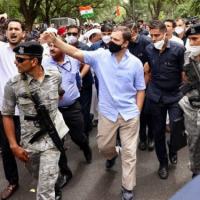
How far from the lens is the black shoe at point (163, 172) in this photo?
5.16 meters

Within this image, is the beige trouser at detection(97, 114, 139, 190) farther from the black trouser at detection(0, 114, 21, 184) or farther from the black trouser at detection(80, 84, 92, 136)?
the black trouser at detection(80, 84, 92, 136)

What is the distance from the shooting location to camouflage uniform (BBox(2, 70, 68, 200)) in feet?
12.2

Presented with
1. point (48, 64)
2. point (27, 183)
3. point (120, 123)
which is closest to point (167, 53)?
point (120, 123)

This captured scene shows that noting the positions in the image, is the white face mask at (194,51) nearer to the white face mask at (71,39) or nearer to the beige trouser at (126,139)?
the beige trouser at (126,139)

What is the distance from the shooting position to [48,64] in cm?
508

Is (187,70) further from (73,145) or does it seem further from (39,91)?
(73,145)

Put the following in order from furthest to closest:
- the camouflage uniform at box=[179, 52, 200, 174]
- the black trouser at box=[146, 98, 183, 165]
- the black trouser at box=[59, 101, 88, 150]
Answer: the black trouser at box=[59, 101, 88, 150], the black trouser at box=[146, 98, 183, 165], the camouflage uniform at box=[179, 52, 200, 174]

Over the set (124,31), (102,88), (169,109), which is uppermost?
(124,31)

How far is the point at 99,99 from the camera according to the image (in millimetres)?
4582

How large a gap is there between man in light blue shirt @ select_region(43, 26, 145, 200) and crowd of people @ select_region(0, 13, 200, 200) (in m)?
0.01

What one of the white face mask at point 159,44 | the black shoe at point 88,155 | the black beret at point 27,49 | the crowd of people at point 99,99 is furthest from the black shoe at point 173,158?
the black beret at point 27,49

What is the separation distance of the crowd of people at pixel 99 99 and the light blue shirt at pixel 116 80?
0.01 metres

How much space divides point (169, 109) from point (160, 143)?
0.45 m

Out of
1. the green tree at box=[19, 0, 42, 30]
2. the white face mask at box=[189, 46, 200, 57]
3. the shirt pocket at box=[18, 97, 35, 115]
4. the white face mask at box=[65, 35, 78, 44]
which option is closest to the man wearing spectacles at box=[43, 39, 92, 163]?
the shirt pocket at box=[18, 97, 35, 115]
